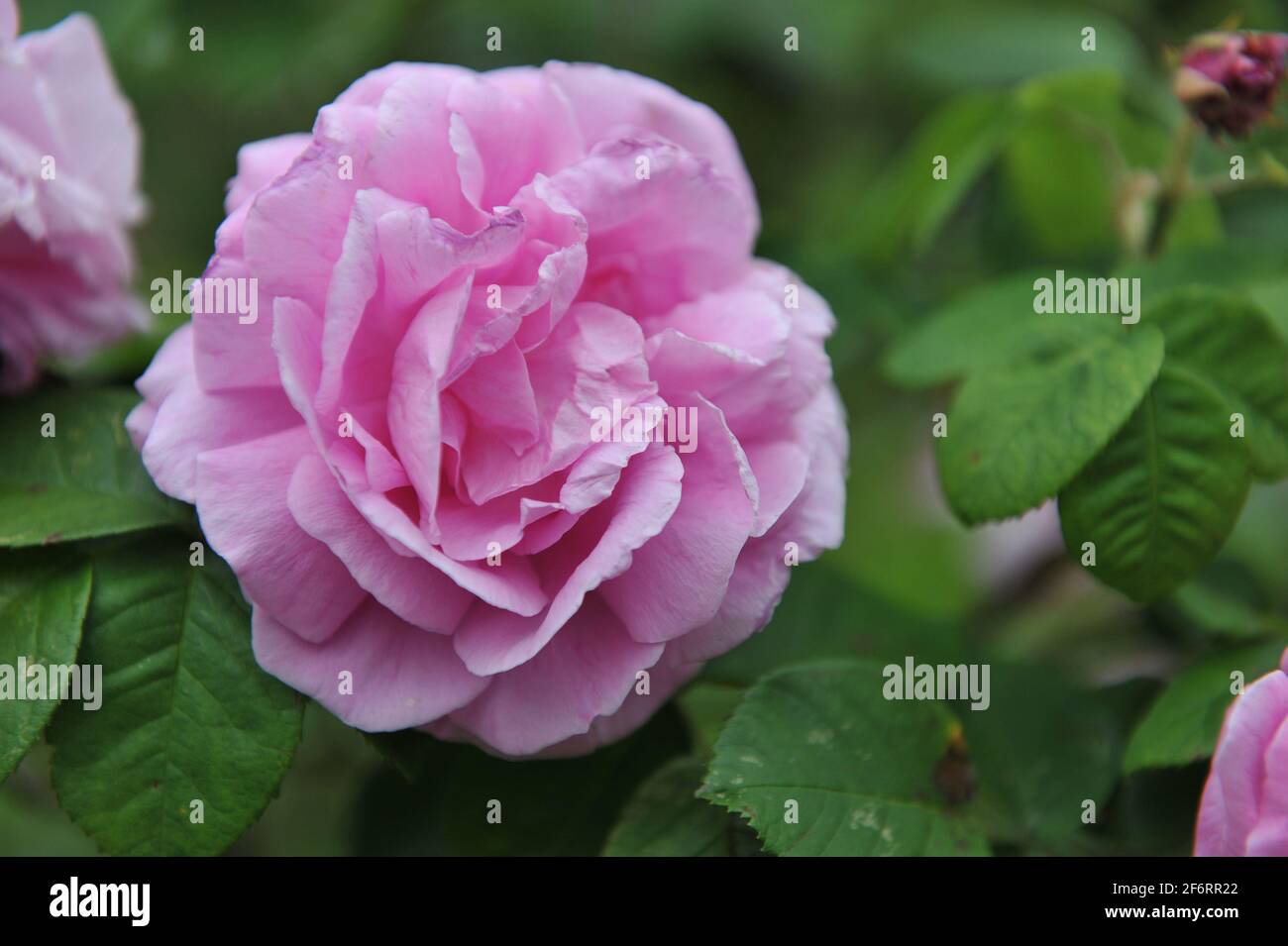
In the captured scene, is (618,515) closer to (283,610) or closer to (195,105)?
(283,610)

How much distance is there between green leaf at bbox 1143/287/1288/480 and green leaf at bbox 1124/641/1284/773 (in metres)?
0.15

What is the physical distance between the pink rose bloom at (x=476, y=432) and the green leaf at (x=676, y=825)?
81 mm

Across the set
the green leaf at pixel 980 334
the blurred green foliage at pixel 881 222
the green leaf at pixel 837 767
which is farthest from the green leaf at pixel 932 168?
the green leaf at pixel 837 767

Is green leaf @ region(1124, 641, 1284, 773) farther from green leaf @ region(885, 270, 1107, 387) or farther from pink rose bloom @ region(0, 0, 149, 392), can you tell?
pink rose bloom @ region(0, 0, 149, 392)

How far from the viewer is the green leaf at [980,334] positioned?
897 mm

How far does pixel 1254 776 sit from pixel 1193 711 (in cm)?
15

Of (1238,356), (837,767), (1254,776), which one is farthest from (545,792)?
(1238,356)

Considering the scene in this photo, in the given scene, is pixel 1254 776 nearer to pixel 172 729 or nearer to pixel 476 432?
pixel 476 432

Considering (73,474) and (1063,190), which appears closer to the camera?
(73,474)

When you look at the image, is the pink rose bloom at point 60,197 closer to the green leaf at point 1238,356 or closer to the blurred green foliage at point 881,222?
the blurred green foliage at point 881,222

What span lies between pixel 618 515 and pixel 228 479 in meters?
0.23

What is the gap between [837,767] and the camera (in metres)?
0.80

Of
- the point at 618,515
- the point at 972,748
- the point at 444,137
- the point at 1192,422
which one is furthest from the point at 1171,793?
the point at 444,137

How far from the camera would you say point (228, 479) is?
70 centimetres
